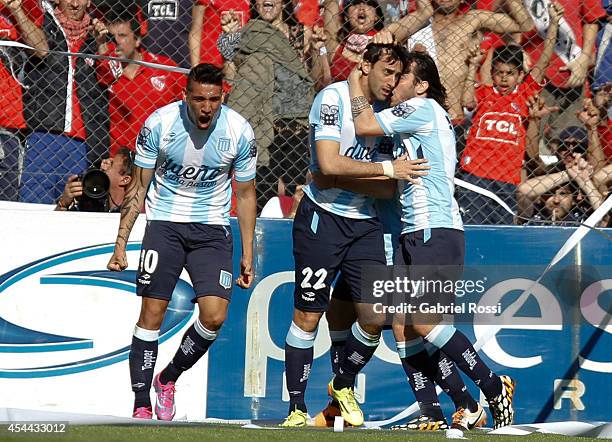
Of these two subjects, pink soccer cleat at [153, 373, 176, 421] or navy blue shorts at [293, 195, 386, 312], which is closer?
navy blue shorts at [293, 195, 386, 312]

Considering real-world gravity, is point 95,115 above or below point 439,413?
above

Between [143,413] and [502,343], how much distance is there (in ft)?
9.07

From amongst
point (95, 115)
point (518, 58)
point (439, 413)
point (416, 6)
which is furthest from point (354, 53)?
point (439, 413)

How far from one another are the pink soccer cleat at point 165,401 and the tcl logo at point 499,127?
316cm

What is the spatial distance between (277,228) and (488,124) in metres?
1.90

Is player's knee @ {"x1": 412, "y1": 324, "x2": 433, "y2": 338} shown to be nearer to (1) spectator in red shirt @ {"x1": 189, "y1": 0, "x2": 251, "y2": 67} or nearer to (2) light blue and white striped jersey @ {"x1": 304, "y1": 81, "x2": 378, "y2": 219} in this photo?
(2) light blue and white striped jersey @ {"x1": 304, "y1": 81, "x2": 378, "y2": 219}

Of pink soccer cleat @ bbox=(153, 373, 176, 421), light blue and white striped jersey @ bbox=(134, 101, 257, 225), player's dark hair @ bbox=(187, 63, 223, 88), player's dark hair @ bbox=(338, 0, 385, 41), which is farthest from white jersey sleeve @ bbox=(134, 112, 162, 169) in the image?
player's dark hair @ bbox=(338, 0, 385, 41)

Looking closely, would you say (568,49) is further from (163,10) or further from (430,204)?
(163,10)

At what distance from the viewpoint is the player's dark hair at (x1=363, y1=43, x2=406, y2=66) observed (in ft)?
22.8

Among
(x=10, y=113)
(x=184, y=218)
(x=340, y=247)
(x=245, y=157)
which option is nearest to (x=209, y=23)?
(x=10, y=113)

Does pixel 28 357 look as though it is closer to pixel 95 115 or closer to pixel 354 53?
pixel 95 115

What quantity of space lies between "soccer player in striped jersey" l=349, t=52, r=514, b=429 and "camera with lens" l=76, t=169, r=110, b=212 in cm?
225

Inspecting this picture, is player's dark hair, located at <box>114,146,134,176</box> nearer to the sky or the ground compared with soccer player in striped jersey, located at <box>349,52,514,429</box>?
nearer to the ground

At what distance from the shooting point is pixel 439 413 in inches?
290
